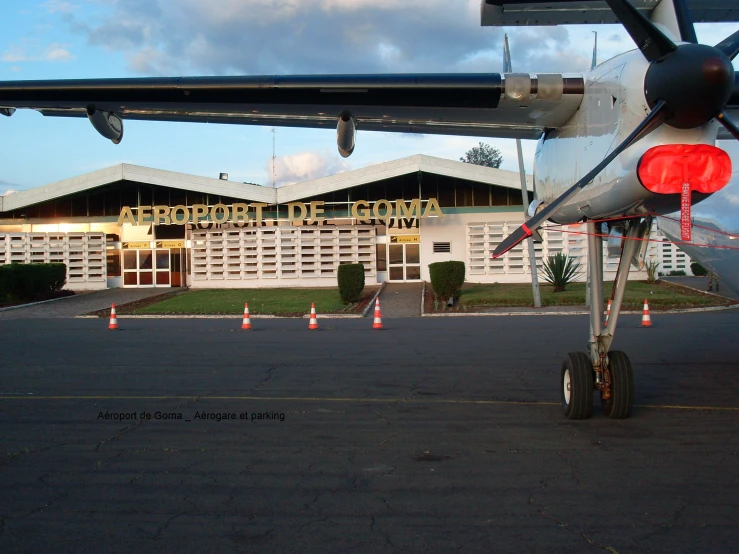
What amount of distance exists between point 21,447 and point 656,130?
647cm

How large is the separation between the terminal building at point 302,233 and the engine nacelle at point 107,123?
24.7m

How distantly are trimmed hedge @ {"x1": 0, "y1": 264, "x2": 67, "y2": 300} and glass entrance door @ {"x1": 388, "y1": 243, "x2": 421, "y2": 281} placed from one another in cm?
1614

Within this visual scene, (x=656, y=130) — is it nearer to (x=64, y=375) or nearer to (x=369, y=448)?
(x=369, y=448)

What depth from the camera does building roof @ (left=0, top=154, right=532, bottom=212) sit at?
3291 centimetres

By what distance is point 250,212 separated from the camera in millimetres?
36000

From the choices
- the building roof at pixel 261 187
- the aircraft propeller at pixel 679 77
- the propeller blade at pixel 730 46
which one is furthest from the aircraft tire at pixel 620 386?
the building roof at pixel 261 187

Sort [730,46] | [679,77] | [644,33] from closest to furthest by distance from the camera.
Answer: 1. [679,77]
2. [644,33]
3. [730,46]

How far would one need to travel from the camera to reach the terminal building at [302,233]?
33.5 metres

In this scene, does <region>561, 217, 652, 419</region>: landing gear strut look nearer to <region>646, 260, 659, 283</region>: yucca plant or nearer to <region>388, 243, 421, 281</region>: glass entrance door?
<region>646, 260, 659, 283</region>: yucca plant

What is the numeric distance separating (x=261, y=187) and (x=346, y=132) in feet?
90.7

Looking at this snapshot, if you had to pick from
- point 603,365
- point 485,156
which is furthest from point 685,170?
point 485,156

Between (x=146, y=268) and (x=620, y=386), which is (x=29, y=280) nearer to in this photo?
(x=146, y=268)

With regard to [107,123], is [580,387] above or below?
below

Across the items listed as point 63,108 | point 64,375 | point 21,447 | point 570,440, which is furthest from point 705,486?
point 64,375
